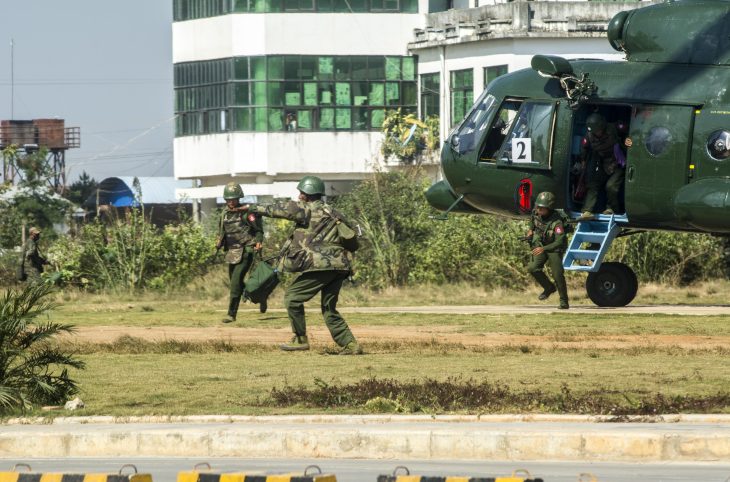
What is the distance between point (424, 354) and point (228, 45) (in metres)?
49.4

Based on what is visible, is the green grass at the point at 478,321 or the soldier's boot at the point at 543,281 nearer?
the green grass at the point at 478,321

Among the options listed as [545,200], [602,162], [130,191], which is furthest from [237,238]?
[130,191]

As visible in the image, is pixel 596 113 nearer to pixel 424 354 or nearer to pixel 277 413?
pixel 424 354

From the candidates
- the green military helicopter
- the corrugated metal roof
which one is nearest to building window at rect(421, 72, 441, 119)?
the corrugated metal roof

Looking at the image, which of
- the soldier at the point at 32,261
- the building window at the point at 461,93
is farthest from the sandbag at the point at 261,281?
the building window at the point at 461,93

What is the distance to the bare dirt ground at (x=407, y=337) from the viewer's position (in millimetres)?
18406

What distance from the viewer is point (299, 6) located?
64.6 metres

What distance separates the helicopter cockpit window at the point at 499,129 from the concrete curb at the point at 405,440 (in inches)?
522

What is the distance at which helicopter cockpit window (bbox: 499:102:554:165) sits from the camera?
24078mm

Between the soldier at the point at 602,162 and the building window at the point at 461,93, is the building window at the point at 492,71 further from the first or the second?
the soldier at the point at 602,162

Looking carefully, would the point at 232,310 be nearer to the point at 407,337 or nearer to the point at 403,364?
the point at 407,337

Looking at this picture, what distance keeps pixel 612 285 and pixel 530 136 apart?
2.95 m

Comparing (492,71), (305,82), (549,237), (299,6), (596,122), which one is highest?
(299,6)

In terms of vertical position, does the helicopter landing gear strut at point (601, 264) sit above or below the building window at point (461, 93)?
below
